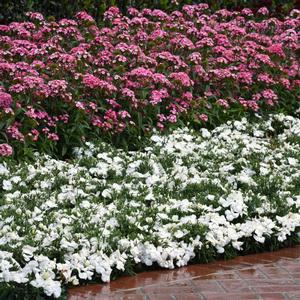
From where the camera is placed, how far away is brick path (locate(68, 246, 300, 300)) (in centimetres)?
461

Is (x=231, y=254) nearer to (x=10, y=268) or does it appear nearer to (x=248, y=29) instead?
(x=10, y=268)

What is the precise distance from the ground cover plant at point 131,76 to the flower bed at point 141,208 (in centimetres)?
40

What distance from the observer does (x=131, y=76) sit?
851 cm

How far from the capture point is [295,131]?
855cm

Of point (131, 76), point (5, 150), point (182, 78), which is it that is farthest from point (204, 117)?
point (5, 150)

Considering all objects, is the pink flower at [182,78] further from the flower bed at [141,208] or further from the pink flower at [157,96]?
the flower bed at [141,208]

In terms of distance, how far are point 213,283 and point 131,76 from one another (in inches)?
158

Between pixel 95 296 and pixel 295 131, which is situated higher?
pixel 295 131

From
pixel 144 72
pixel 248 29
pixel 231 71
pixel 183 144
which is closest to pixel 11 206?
pixel 183 144

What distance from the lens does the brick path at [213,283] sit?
182 inches

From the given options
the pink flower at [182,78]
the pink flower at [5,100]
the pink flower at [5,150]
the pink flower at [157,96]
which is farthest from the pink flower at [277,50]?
the pink flower at [5,150]

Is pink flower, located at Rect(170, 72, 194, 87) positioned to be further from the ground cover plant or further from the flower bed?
the flower bed

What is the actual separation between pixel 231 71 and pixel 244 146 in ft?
6.17

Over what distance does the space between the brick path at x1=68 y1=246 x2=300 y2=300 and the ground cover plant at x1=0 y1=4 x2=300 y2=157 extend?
2.45 meters
